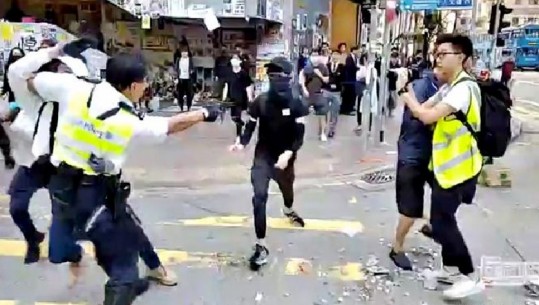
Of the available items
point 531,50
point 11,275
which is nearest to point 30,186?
point 11,275

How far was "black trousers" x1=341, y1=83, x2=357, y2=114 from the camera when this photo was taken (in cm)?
1802

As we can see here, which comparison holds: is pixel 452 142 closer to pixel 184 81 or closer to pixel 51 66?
pixel 51 66

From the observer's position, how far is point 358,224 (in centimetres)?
744

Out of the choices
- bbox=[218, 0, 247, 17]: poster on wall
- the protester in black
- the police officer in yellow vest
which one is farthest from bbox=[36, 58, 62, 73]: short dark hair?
bbox=[218, 0, 247, 17]: poster on wall

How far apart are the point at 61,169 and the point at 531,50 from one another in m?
51.3

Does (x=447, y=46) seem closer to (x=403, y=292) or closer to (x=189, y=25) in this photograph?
(x=403, y=292)

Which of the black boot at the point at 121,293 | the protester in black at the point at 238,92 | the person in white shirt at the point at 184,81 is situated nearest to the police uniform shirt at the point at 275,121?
the black boot at the point at 121,293

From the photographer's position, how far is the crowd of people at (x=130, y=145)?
390cm

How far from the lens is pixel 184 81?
16922 millimetres

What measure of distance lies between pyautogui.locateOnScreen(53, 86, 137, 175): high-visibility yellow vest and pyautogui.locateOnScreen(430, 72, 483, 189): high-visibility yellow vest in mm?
2214

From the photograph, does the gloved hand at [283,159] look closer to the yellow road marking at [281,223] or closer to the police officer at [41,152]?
the police officer at [41,152]

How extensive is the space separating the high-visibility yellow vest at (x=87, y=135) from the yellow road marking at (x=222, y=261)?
1928 mm

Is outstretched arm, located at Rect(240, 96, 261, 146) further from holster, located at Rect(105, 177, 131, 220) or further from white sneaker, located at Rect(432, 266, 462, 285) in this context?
holster, located at Rect(105, 177, 131, 220)
